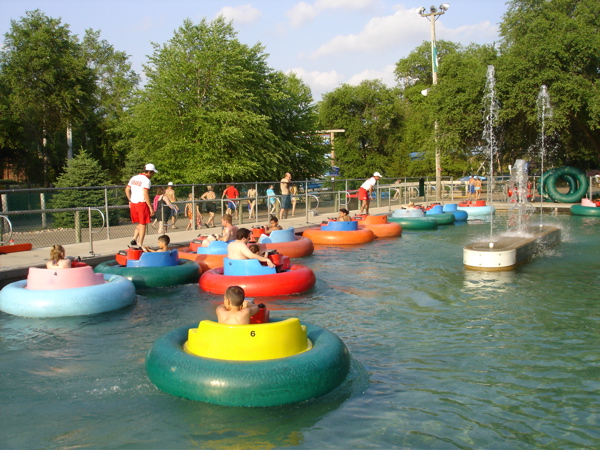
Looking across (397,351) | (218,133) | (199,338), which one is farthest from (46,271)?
(218,133)

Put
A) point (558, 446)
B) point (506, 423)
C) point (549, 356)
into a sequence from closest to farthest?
point (558, 446) < point (506, 423) < point (549, 356)

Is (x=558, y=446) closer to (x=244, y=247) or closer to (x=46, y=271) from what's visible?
(x=244, y=247)

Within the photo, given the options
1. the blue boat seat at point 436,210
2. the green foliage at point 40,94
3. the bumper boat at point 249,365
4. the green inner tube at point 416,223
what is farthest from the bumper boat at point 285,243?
the green foliage at point 40,94

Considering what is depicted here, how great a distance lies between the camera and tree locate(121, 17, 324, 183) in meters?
26.9

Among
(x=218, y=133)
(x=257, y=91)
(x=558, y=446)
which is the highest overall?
(x=257, y=91)

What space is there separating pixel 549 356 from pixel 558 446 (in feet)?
7.96

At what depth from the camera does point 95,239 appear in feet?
56.2

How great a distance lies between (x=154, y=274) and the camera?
37.4ft

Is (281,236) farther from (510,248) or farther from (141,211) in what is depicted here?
(510,248)

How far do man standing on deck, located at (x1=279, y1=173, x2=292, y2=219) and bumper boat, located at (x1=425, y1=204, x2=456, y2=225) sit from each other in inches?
218

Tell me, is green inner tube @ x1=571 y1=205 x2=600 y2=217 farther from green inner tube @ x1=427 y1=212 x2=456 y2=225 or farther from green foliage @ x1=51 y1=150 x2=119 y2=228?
green foliage @ x1=51 y1=150 x2=119 y2=228

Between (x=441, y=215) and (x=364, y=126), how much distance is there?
32036 mm

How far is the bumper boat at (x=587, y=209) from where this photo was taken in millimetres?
25906

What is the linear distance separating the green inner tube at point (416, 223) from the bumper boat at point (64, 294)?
13.3 m
